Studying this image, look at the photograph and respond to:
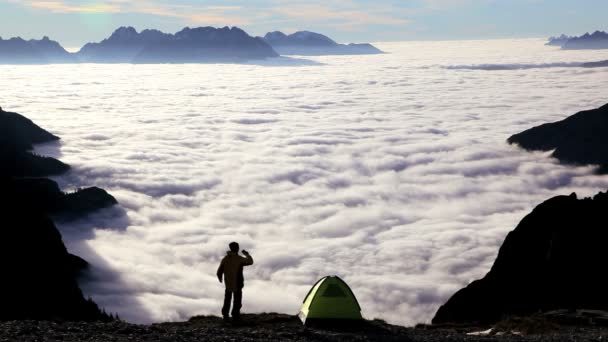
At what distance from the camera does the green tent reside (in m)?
22.3

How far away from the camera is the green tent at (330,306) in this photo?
73.0ft

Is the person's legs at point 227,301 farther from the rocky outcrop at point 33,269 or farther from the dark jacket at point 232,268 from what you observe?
the rocky outcrop at point 33,269

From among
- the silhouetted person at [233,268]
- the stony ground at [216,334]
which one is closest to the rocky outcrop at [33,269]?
the stony ground at [216,334]

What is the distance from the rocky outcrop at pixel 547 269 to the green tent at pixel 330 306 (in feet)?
50.3

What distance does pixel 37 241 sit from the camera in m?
48.9

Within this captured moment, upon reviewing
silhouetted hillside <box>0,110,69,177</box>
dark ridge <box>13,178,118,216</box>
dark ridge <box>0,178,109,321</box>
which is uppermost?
silhouetted hillside <box>0,110,69,177</box>

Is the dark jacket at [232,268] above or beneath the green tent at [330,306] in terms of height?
above

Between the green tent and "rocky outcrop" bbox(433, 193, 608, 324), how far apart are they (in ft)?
50.3

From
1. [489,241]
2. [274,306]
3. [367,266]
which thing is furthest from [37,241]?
[489,241]

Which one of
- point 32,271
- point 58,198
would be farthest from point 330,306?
point 58,198

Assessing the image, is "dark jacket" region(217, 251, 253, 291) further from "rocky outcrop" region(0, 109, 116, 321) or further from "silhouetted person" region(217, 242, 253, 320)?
"rocky outcrop" region(0, 109, 116, 321)

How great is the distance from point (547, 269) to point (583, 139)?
153 metres

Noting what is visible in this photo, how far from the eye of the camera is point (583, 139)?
178 m

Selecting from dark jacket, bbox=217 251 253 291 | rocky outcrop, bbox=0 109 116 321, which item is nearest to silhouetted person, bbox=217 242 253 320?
dark jacket, bbox=217 251 253 291
